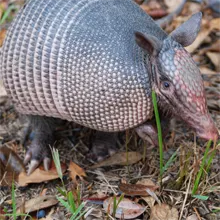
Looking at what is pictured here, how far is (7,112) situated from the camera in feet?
14.6

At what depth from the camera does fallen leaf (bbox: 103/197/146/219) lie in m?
3.15

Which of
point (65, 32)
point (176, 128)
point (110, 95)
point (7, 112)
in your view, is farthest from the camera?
point (7, 112)

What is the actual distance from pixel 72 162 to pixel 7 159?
1.83 ft

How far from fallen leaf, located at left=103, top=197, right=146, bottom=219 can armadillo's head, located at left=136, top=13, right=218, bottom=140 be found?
0.73 m

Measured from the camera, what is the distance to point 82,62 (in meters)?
3.12

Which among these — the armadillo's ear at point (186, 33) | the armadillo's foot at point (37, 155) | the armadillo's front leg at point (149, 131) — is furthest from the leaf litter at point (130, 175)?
the armadillo's ear at point (186, 33)

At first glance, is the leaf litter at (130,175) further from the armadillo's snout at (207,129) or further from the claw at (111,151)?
the armadillo's snout at (207,129)

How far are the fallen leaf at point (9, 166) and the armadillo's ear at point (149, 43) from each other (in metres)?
1.54

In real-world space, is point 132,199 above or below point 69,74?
below

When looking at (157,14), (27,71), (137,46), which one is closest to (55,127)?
(27,71)

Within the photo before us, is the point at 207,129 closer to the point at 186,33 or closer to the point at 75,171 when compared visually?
the point at 186,33

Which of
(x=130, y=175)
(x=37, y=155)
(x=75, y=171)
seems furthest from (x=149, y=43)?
(x=37, y=155)

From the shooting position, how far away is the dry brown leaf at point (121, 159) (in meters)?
3.74

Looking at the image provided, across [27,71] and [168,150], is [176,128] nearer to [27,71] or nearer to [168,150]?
[168,150]
